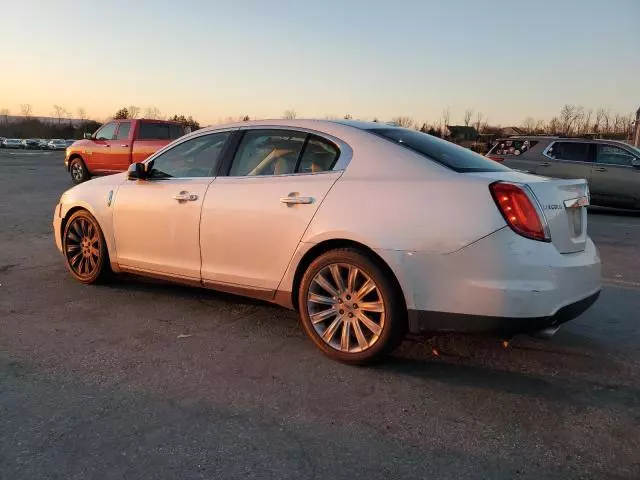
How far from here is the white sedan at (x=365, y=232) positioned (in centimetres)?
328

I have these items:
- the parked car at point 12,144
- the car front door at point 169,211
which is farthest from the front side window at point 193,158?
the parked car at point 12,144

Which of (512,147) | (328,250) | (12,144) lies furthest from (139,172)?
(12,144)

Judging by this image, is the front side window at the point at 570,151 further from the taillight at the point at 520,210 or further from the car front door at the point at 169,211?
the taillight at the point at 520,210

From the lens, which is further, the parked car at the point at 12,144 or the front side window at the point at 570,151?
the parked car at the point at 12,144

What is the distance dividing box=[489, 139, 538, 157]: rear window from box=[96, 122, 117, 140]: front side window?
1047cm

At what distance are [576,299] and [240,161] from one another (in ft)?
8.42

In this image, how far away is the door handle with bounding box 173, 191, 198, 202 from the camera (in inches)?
177

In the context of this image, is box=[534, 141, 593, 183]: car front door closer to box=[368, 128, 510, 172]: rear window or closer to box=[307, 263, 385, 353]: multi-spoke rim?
box=[368, 128, 510, 172]: rear window

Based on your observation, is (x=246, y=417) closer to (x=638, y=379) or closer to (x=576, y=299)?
(x=576, y=299)

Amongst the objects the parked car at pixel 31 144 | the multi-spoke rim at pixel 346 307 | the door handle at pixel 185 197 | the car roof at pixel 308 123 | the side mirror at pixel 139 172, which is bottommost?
the parked car at pixel 31 144

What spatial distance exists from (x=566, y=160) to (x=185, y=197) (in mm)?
10483

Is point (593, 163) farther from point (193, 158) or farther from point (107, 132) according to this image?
point (107, 132)

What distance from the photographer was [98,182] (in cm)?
545

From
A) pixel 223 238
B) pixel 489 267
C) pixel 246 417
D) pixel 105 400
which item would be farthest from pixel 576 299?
pixel 105 400
